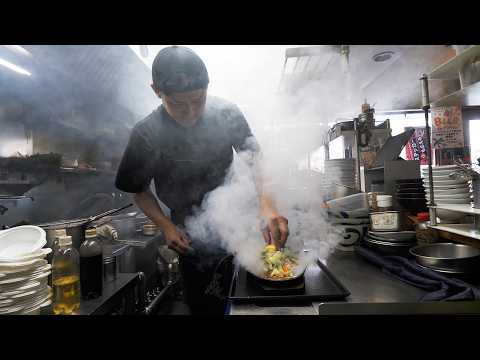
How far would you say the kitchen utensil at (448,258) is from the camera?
1.15m

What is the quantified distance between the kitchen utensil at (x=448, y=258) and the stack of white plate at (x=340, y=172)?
724mm

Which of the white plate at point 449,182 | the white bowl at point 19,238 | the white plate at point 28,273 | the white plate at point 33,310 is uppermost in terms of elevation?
the white plate at point 449,182

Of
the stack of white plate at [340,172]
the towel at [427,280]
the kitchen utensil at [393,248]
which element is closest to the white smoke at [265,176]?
the stack of white plate at [340,172]

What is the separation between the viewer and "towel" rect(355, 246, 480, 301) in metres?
1.03

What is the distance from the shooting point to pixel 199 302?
181 cm

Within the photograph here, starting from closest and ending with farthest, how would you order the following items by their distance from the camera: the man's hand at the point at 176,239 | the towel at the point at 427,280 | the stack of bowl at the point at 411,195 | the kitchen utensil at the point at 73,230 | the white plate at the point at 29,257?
the towel at the point at 427,280 < the white plate at the point at 29,257 < the kitchen utensil at the point at 73,230 < the man's hand at the point at 176,239 < the stack of bowl at the point at 411,195

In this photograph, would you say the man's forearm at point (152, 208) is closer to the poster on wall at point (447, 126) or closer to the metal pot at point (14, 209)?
the metal pot at point (14, 209)

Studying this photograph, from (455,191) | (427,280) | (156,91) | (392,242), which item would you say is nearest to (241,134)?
(156,91)

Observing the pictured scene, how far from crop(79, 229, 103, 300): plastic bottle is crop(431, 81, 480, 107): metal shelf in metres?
2.65

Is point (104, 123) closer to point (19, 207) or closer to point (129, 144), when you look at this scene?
point (129, 144)

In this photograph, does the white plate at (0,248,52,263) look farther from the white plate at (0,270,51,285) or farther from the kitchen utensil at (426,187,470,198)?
the kitchen utensil at (426,187,470,198)

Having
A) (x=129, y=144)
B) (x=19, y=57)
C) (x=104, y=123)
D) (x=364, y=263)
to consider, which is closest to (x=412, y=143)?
(x=364, y=263)

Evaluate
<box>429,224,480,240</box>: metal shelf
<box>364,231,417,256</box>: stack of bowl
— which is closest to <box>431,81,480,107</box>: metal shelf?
<box>429,224,480,240</box>: metal shelf

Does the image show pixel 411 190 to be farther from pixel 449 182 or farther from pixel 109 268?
pixel 109 268
